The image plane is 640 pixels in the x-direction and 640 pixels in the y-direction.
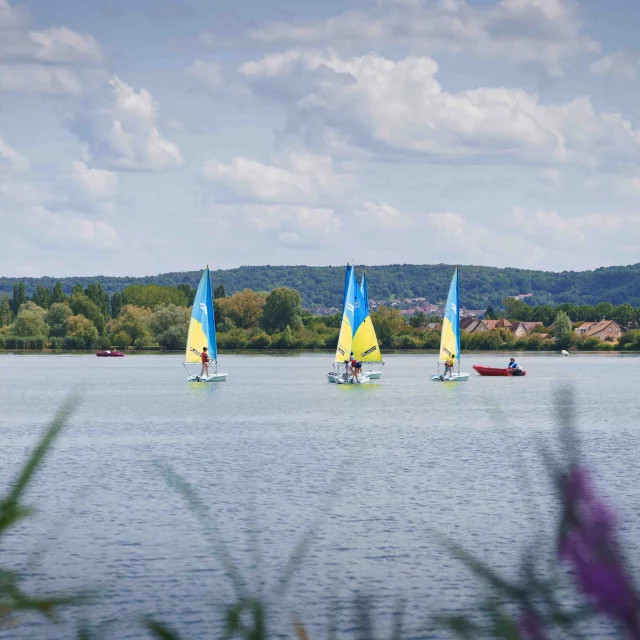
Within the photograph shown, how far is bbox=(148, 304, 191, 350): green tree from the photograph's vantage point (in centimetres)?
14362

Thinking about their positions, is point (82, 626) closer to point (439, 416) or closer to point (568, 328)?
point (439, 416)

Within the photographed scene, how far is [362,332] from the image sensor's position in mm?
59938

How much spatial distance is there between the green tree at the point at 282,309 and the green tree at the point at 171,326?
10.5m

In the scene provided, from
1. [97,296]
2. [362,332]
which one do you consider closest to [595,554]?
[362,332]

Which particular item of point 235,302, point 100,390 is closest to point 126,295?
point 235,302

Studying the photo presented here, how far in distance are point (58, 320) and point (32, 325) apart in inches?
138

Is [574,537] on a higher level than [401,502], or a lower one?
higher

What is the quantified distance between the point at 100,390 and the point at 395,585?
5530 centimetres

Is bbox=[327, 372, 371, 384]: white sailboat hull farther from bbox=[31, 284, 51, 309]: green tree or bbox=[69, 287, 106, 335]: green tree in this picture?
bbox=[31, 284, 51, 309]: green tree

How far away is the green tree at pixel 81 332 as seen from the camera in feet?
500

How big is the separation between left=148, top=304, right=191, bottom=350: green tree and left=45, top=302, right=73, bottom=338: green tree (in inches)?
513

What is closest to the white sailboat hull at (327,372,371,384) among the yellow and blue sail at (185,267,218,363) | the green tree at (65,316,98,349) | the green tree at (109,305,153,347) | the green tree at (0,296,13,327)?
the yellow and blue sail at (185,267,218,363)

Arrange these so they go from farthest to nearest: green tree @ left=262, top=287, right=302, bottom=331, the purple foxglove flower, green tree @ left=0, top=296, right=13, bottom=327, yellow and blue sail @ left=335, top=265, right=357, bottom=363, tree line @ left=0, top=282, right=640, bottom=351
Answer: green tree @ left=0, top=296, right=13, bottom=327
tree line @ left=0, top=282, right=640, bottom=351
green tree @ left=262, top=287, right=302, bottom=331
yellow and blue sail @ left=335, top=265, right=357, bottom=363
the purple foxglove flower

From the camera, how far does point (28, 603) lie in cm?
132
